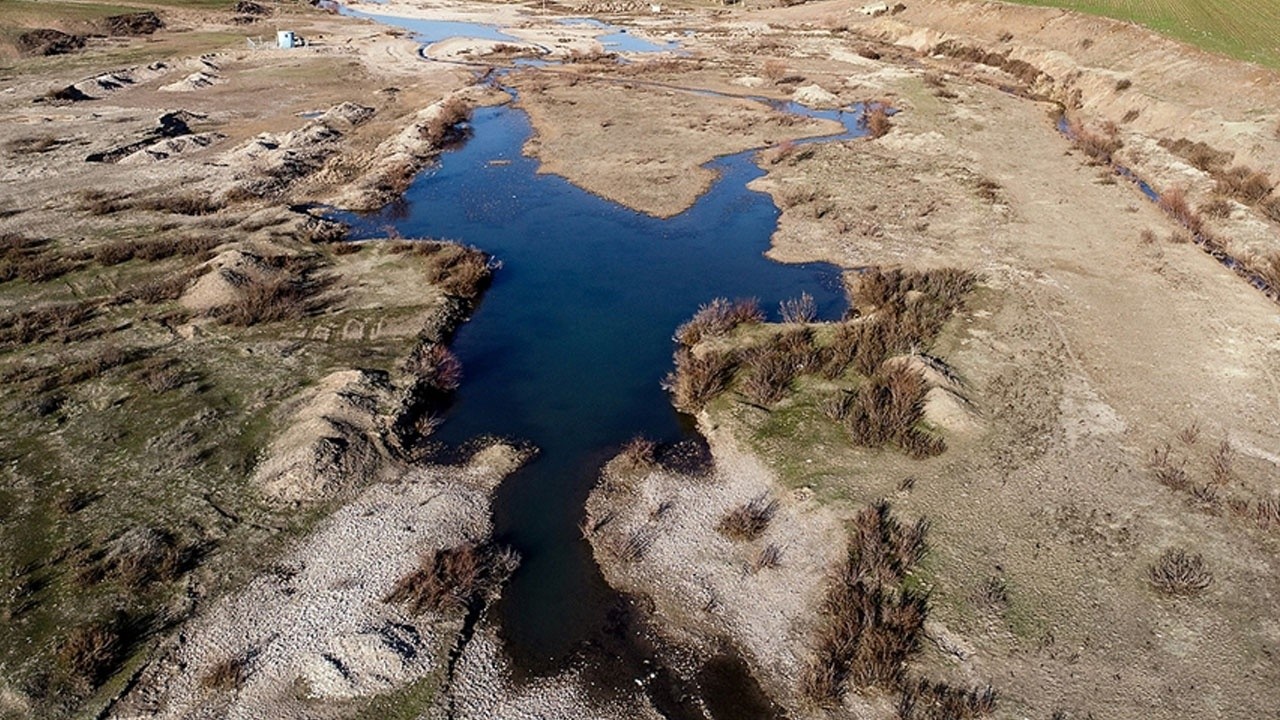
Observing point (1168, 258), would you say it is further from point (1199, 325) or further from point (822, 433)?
point (822, 433)

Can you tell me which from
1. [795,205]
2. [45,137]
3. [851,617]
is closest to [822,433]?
[851,617]

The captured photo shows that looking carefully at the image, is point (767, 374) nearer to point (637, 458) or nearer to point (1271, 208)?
point (637, 458)

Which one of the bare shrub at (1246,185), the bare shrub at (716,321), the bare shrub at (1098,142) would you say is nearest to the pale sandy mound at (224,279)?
the bare shrub at (716,321)

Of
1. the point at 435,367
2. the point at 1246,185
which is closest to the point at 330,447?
the point at 435,367

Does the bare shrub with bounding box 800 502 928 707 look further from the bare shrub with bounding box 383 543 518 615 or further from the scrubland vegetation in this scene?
the bare shrub with bounding box 383 543 518 615

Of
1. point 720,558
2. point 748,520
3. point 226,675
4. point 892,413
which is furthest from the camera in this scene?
point 892,413

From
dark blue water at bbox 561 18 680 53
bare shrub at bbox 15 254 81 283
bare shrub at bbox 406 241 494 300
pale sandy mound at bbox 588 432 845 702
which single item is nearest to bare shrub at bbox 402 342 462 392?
bare shrub at bbox 406 241 494 300
